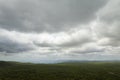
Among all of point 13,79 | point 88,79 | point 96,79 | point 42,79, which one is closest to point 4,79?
point 13,79

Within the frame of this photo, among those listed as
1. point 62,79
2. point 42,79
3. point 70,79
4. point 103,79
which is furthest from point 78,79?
point 42,79

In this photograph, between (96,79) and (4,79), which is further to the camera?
(96,79)

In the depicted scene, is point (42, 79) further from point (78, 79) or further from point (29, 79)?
point (78, 79)

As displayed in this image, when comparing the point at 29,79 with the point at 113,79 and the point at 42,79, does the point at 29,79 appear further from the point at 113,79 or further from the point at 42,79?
the point at 113,79

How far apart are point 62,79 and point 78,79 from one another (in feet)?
69.2

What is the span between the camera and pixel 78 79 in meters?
171

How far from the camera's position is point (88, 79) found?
172 metres

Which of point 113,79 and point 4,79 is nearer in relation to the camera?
point 4,79

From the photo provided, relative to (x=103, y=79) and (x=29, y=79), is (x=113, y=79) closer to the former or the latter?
(x=103, y=79)

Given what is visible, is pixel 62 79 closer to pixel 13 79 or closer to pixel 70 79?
pixel 70 79

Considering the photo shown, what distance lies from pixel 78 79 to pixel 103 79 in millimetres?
34805

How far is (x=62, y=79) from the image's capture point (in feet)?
562

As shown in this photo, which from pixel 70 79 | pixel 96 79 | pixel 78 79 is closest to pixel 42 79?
pixel 70 79

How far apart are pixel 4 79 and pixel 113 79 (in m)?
143
